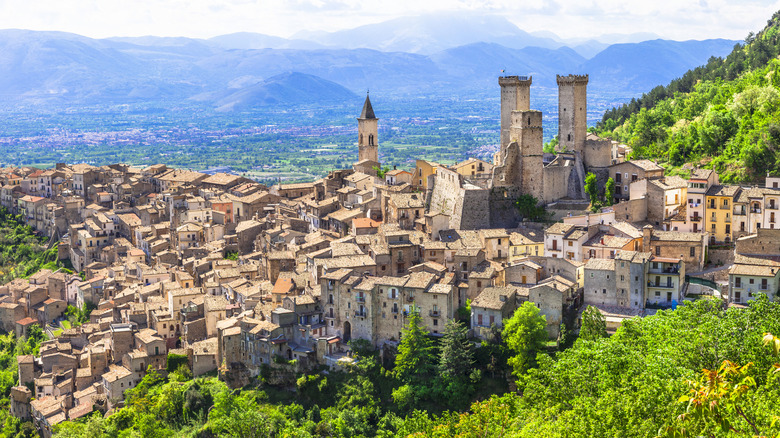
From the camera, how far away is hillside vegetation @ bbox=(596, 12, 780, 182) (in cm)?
4812

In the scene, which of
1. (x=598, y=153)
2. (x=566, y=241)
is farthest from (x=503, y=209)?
(x=566, y=241)

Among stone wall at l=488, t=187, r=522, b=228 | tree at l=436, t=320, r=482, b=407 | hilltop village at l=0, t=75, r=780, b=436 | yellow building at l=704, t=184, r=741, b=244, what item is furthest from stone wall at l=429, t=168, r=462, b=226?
yellow building at l=704, t=184, r=741, b=244

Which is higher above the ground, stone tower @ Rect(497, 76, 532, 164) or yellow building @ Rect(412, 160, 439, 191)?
stone tower @ Rect(497, 76, 532, 164)

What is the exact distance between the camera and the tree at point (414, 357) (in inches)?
1455

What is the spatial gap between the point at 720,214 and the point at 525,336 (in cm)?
1303

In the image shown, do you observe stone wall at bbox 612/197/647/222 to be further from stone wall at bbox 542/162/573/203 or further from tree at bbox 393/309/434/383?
tree at bbox 393/309/434/383

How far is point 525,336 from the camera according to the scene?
116 feet

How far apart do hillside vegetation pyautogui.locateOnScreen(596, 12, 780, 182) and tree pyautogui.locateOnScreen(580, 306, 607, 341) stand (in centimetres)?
1790

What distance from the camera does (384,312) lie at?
39.3m

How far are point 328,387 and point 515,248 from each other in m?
12.1

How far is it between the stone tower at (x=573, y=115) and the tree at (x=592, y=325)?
16.7m

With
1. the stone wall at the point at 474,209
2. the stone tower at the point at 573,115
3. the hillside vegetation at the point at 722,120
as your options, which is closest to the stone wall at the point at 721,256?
the hillside vegetation at the point at 722,120

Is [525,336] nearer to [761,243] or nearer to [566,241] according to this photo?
[566,241]

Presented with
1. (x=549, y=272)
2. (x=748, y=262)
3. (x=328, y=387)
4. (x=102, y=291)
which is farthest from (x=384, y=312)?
(x=102, y=291)
